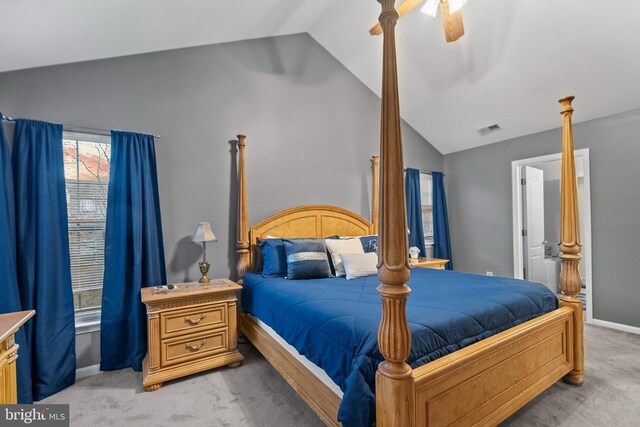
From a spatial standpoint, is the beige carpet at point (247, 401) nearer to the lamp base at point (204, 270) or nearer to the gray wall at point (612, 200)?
the lamp base at point (204, 270)

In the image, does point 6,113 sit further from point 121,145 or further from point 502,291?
point 502,291

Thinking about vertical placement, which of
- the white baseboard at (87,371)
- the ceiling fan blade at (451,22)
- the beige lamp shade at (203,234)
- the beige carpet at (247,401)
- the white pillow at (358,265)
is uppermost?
the ceiling fan blade at (451,22)

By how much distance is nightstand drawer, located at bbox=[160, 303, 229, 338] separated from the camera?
232 centimetres

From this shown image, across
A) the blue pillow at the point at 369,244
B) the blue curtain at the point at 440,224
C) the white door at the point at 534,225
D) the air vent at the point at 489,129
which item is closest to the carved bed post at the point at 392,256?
the blue pillow at the point at 369,244

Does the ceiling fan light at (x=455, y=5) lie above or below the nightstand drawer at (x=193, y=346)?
above

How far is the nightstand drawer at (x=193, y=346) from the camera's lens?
7.60 feet

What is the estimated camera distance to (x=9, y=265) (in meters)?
2.01

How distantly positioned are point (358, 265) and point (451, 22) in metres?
2.14

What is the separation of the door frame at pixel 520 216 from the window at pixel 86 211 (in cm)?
490

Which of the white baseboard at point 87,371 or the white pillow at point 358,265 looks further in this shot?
the white pillow at point 358,265

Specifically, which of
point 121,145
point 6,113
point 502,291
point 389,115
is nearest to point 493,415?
point 502,291

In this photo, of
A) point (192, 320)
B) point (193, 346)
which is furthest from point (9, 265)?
point (193, 346)

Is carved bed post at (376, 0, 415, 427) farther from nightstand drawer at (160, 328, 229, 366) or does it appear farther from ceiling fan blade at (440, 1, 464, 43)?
nightstand drawer at (160, 328, 229, 366)

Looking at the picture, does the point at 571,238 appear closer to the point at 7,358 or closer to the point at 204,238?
the point at 204,238
